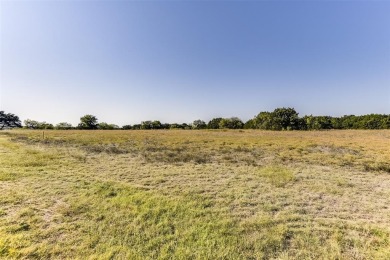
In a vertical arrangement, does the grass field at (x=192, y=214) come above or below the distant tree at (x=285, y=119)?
below

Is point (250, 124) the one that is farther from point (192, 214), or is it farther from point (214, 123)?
point (192, 214)

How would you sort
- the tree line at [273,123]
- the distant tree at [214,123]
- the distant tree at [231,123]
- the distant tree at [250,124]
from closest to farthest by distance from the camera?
the tree line at [273,123] → the distant tree at [250,124] → the distant tree at [231,123] → the distant tree at [214,123]

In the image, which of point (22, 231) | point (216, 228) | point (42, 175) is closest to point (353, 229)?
point (216, 228)

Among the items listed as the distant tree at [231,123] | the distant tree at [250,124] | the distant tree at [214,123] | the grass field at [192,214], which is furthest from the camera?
the distant tree at [214,123]

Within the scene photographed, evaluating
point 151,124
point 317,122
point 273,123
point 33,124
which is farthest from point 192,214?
point 33,124

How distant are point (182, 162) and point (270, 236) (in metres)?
8.62

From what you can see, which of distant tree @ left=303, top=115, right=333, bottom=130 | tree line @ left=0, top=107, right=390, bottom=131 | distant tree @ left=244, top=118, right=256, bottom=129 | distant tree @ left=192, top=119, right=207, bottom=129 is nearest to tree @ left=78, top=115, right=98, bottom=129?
tree line @ left=0, top=107, right=390, bottom=131

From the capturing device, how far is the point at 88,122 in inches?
3465

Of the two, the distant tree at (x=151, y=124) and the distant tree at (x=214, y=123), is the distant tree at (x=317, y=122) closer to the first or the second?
the distant tree at (x=214, y=123)

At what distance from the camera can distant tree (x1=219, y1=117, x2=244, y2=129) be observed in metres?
84.2

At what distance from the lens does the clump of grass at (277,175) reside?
28.5 feet

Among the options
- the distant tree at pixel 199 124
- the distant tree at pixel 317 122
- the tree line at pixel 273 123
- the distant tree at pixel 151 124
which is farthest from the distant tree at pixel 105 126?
the distant tree at pixel 317 122

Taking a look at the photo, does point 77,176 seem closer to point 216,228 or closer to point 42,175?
point 42,175

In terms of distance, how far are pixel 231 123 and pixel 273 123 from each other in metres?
18.0
